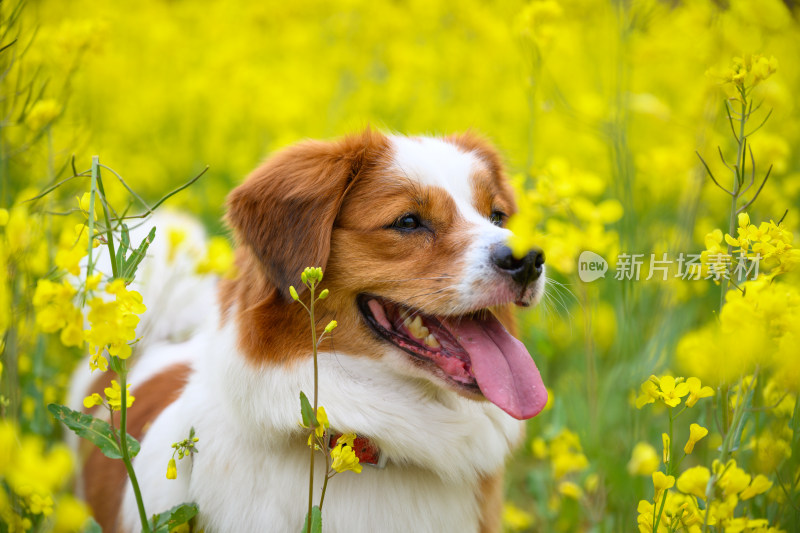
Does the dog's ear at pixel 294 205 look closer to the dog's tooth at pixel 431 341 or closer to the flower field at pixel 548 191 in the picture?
the flower field at pixel 548 191

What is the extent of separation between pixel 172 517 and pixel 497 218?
1623mm

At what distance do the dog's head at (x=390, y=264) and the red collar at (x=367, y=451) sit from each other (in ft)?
0.87

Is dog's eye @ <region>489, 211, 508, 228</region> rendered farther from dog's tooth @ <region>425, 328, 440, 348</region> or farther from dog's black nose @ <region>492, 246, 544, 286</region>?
dog's tooth @ <region>425, 328, 440, 348</region>

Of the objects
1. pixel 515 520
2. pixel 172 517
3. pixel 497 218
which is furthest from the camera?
pixel 515 520

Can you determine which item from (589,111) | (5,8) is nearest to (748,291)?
(5,8)

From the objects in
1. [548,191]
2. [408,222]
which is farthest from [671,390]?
[548,191]

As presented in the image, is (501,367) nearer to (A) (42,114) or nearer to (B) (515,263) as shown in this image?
(B) (515,263)

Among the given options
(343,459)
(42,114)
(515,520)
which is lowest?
(515,520)

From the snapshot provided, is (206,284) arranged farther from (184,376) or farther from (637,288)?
(637,288)

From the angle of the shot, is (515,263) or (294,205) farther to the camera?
(294,205)

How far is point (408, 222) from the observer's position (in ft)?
8.27

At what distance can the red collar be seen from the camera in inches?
90.2

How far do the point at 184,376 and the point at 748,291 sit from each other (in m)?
2.13

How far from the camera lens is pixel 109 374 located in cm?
323
